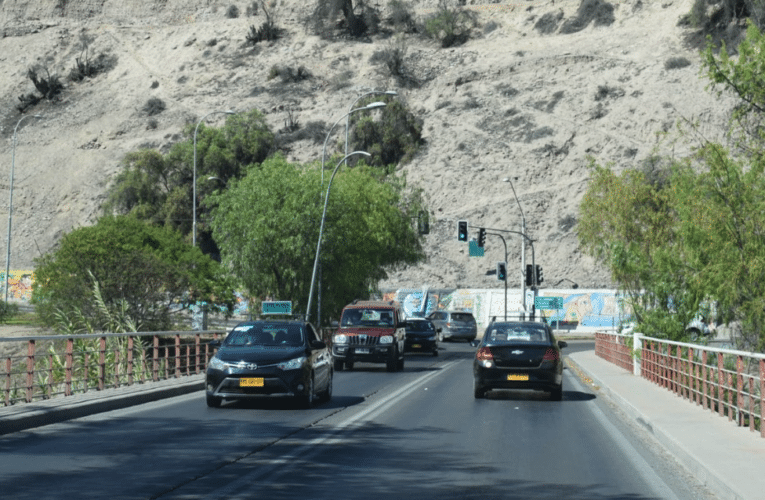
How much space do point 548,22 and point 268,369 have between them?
106 m

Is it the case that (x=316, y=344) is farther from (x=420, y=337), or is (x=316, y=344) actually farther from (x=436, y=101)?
(x=436, y=101)

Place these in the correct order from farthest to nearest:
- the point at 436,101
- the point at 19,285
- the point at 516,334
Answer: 1. the point at 436,101
2. the point at 19,285
3. the point at 516,334

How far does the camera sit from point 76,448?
13.2 metres

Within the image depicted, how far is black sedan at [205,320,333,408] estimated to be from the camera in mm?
19500

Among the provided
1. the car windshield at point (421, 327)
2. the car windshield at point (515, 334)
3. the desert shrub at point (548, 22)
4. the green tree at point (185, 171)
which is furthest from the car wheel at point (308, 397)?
the desert shrub at point (548, 22)

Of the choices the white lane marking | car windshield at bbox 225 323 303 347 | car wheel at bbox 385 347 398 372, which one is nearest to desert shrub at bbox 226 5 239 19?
car wheel at bbox 385 347 398 372

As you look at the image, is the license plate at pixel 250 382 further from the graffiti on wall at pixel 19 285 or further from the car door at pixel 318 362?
the graffiti on wall at pixel 19 285

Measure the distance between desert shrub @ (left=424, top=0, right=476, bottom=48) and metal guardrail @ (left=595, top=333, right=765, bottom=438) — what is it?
89.2 m

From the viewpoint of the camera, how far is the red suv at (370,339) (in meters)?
34.3

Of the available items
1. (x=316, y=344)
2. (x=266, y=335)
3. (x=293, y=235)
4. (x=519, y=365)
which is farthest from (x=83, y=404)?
(x=293, y=235)

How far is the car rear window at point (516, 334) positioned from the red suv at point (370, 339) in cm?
1089

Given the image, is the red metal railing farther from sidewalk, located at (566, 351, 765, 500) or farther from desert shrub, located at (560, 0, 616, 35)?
desert shrub, located at (560, 0, 616, 35)

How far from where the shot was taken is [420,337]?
48.2 meters

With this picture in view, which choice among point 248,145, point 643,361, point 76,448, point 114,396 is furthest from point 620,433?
point 248,145
